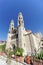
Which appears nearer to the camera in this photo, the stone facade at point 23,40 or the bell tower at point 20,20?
the stone facade at point 23,40

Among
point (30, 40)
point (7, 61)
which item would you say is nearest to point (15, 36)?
point (30, 40)

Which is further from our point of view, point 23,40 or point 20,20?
point 20,20

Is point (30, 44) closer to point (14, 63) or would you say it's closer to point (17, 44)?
point (17, 44)

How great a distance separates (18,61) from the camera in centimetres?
1061

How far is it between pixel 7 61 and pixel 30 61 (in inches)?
63.1

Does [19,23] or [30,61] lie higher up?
[19,23]

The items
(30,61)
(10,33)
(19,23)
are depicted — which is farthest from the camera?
(10,33)

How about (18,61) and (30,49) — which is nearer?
(18,61)

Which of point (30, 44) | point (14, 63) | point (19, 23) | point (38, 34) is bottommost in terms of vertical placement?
point (14, 63)

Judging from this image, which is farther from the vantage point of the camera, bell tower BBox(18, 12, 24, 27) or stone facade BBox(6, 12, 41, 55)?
bell tower BBox(18, 12, 24, 27)

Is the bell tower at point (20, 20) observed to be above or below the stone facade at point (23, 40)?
above

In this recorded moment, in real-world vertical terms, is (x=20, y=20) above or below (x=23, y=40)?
above

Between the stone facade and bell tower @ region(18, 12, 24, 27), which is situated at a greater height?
bell tower @ region(18, 12, 24, 27)

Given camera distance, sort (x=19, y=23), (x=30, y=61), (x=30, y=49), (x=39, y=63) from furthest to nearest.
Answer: (x=19, y=23) < (x=30, y=49) < (x=30, y=61) < (x=39, y=63)
